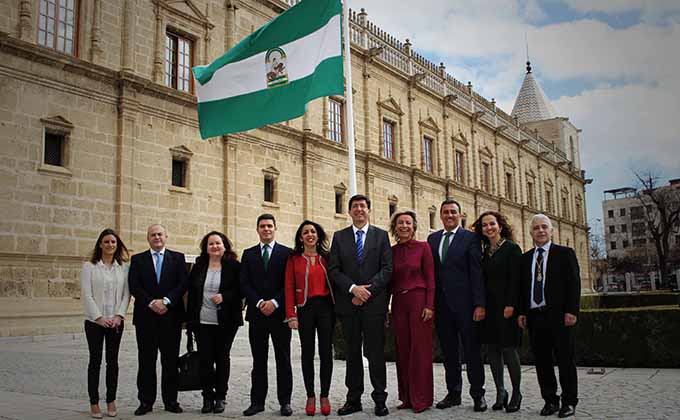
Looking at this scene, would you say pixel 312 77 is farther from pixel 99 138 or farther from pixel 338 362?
pixel 99 138

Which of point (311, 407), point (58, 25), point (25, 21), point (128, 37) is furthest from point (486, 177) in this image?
point (311, 407)

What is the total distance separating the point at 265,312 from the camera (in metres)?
5.91

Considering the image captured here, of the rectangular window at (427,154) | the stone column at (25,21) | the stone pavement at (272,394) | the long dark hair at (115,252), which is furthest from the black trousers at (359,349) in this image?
the rectangular window at (427,154)

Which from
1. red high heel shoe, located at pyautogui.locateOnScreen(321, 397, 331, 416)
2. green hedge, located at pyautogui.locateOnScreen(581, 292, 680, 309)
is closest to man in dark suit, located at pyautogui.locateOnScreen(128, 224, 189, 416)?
red high heel shoe, located at pyautogui.locateOnScreen(321, 397, 331, 416)

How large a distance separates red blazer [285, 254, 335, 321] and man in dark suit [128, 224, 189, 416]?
3.62 feet

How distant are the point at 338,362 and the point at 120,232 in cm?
817

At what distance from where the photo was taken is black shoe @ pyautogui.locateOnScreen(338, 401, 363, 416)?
5688mm

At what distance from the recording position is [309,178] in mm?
22594

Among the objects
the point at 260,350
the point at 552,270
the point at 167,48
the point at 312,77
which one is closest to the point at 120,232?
the point at 167,48

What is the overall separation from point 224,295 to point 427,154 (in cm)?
2696

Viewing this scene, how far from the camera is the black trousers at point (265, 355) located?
589 cm

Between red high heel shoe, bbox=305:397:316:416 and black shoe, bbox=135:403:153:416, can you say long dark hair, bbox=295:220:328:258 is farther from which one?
black shoe, bbox=135:403:153:416

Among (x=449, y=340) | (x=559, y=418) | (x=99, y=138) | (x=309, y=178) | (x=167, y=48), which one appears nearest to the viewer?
(x=559, y=418)

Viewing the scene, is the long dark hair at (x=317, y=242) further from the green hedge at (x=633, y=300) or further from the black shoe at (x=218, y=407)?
the green hedge at (x=633, y=300)
